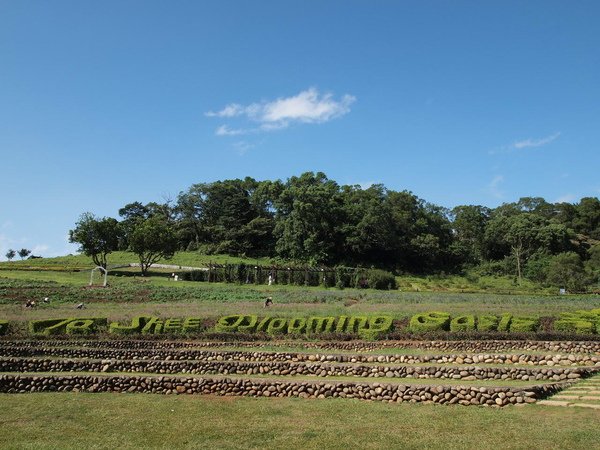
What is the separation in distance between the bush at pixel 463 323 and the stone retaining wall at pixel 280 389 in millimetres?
11651

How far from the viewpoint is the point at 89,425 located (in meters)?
15.7

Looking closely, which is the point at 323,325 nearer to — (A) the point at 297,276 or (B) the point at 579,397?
(B) the point at 579,397

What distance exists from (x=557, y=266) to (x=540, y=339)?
3936 cm

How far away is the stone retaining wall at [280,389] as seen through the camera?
1631 cm

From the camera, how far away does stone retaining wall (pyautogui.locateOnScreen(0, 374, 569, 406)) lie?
1631cm

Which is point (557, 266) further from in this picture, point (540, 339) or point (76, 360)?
point (76, 360)

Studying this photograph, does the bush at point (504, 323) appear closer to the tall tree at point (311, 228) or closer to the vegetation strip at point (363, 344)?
the vegetation strip at point (363, 344)

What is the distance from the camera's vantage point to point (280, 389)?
1912 cm

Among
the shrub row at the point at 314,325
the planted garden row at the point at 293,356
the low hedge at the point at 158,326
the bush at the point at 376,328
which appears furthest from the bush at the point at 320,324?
the low hedge at the point at 158,326

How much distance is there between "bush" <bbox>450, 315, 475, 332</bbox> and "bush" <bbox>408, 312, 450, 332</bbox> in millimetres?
388

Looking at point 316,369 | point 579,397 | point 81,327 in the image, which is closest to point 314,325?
point 316,369

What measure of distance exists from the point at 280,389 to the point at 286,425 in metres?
4.19

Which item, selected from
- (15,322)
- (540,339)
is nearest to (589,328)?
(540,339)

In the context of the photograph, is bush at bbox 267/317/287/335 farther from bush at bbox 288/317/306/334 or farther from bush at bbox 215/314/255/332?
bush at bbox 215/314/255/332
